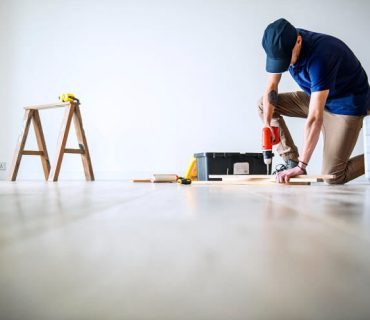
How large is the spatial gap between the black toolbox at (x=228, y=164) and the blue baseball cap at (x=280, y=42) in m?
1.12

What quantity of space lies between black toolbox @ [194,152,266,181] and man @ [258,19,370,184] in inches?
14.4

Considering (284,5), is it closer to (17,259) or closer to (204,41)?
(204,41)

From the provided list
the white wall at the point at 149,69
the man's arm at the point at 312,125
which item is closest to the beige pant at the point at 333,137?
the man's arm at the point at 312,125

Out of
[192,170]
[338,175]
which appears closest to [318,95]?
[338,175]

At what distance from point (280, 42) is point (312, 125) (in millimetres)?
498

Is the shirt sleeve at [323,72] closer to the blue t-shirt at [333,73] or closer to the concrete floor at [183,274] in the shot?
the blue t-shirt at [333,73]

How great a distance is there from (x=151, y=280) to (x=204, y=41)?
177 inches

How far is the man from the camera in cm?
191

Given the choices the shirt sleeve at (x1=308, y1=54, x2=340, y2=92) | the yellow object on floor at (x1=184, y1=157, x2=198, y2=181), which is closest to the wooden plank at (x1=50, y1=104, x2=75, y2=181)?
the yellow object on floor at (x1=184, y1=157, x2=198, y2=181)

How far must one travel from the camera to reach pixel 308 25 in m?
4.26

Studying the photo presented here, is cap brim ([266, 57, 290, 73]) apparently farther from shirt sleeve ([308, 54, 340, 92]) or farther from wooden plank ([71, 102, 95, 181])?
wooden plank ([71, 102, 95, 181])

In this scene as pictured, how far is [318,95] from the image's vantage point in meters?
1.91

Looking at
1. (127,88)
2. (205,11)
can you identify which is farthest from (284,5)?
(127,88)

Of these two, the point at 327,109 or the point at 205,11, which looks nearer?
the point at 327,109
